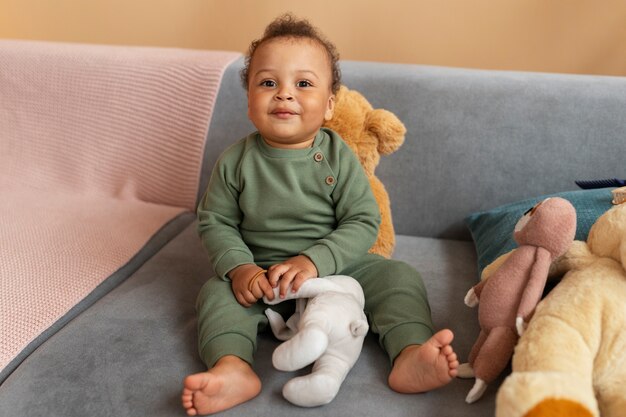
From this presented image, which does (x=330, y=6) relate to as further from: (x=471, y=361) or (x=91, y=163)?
(x=471, y=361)

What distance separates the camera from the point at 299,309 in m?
1.12

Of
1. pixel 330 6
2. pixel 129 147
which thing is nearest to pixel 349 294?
pixel 129 147

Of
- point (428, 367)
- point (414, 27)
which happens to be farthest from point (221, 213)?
point (414, 27)

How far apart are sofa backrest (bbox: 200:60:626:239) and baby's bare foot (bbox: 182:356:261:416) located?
2.44ft

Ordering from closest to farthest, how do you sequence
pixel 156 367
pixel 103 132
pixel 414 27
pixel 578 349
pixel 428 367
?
pixel 578 349, pixel 428 367, pixel 156 367, pixel 103 132, pixel 414 27

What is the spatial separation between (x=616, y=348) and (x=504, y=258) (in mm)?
265

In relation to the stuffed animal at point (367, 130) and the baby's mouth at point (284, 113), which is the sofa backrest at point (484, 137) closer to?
the stuffed animal at point (367, 130)

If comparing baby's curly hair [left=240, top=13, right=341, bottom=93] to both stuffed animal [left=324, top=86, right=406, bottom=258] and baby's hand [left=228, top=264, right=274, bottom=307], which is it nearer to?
stuffed animal [left=324, top=86, right=406, bottom=258]

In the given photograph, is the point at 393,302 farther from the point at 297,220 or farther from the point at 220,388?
the point at 220,388

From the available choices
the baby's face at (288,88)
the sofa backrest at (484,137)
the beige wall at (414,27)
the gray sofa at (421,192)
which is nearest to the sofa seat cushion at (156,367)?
the gray sofa at (421,192)

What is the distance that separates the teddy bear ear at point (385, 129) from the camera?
1.39 m

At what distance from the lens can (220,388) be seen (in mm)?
931

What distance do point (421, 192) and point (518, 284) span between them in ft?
2.10

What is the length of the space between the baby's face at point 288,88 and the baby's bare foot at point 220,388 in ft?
1.42
